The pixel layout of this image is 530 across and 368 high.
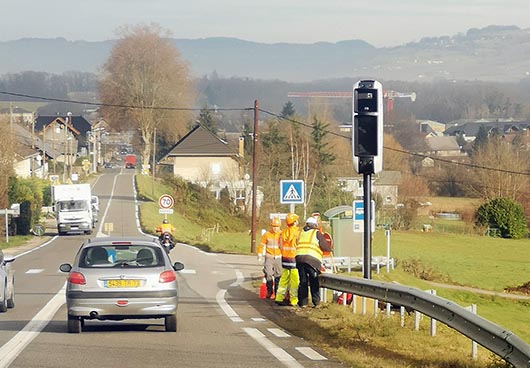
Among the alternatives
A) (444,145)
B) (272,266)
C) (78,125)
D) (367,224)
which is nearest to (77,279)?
(367,224)

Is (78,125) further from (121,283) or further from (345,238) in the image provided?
(121,283)

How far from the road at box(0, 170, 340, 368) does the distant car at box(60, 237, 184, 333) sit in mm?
334

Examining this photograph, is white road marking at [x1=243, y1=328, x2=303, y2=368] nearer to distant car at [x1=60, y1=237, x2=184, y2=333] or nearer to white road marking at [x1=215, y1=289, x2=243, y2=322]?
distant car at [x1=60, y1=237, x2=184, y2=333]

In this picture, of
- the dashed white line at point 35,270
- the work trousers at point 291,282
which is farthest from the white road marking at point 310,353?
the dashed white line at point 35,270

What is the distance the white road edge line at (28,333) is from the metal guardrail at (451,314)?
15.9 feet

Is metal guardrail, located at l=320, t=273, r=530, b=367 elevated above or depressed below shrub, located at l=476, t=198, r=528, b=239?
above

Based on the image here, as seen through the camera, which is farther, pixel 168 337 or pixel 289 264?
pixel 289 264

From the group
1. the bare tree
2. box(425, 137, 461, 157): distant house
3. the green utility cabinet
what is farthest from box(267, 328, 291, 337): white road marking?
box(425, 137, 461, 157): distant house

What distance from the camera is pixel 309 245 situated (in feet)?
59.7

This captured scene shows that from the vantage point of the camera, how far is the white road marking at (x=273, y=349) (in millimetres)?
11625

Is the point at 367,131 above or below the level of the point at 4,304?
above

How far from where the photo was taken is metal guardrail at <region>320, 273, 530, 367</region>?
30.6 ft

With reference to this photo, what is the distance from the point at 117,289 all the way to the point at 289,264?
5.01m

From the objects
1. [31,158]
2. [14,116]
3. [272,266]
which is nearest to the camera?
[272,266]
